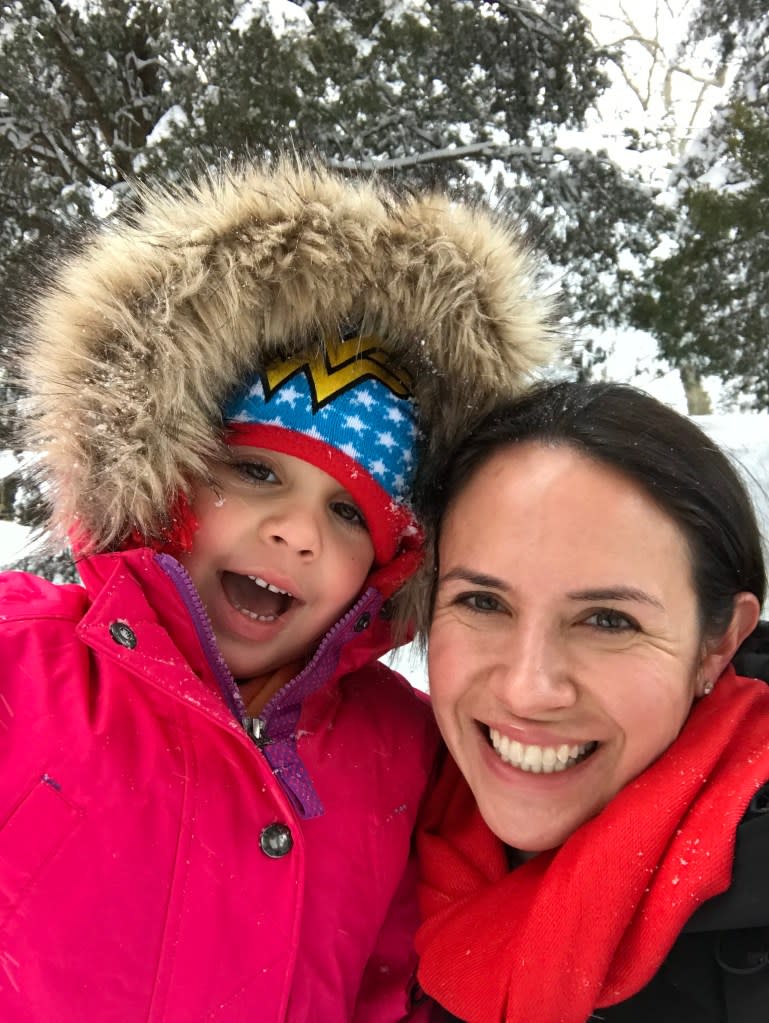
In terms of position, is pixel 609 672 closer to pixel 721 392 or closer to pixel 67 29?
pixel 67 29

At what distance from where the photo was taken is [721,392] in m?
9.32

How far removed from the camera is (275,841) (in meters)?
1.39

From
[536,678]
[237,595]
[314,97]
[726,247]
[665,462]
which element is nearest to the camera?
[536,678]

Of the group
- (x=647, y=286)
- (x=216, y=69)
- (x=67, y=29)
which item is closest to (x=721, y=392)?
(x=647, y=286)

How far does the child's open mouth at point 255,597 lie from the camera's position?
174 cm

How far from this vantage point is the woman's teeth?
136cm

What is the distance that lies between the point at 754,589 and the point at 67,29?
5.61 m

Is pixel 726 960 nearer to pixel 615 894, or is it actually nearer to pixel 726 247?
pixel 615 894

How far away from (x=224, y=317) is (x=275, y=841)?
1010 mm

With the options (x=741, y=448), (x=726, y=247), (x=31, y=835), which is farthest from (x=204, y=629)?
(x=726, y=247)

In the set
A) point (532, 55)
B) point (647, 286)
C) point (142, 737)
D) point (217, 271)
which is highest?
point (532, 55)

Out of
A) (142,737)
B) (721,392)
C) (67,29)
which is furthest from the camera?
(721,392)

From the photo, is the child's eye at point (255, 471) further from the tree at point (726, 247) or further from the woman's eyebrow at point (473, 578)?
the tree at point (726, 247)

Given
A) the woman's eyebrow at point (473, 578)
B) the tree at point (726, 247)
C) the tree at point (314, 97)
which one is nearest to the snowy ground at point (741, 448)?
the tree at point (726, 247)
